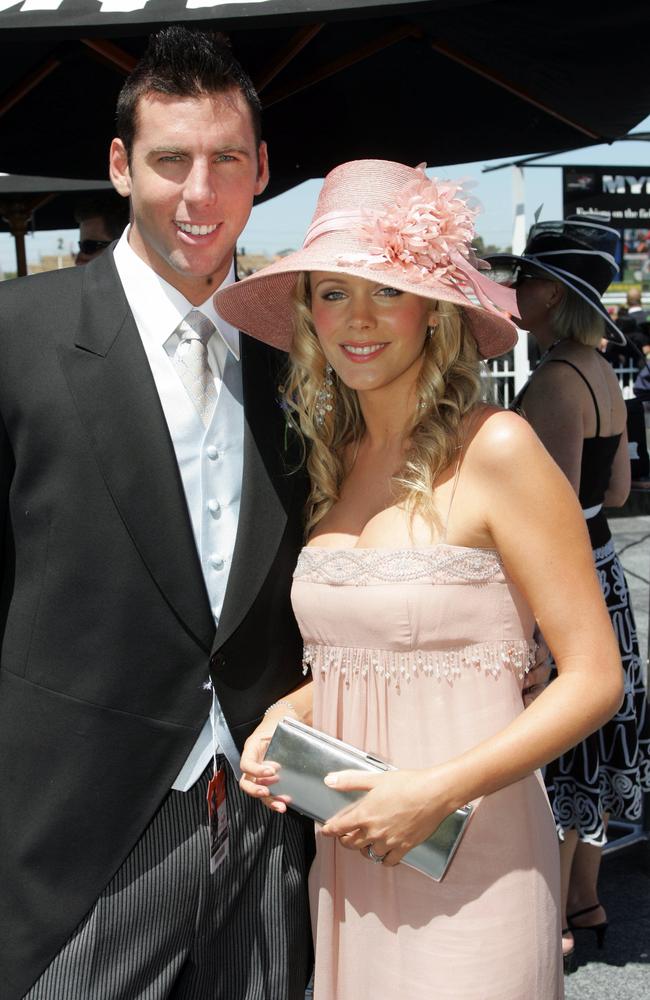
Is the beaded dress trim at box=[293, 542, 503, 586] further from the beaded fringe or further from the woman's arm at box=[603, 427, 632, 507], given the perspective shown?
the woman's arm at box=[603, 427, 632, 507]

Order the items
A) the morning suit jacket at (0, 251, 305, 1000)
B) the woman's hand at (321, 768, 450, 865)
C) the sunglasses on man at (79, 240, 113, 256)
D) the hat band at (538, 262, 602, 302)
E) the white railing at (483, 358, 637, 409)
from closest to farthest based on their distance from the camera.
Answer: the woman's hand at (321, 768, 450, 865) < the morning suit jacket at (0, 251, 305, 1000) < the hat band at (538, 262, 602, 302) < the sunglasses on man at (79, 240, 113, 256) < the white railing at (483, 358, 637, 409)

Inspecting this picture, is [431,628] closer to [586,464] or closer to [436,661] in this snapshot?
[436,661]

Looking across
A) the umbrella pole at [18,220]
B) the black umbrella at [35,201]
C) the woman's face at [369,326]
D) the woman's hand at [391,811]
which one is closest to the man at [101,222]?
the black umbrella at [35,201]

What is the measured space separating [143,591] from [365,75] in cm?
276

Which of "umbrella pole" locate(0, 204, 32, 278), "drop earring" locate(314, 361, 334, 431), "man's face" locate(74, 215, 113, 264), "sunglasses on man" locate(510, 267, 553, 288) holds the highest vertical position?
"umbrella pole" locate(0, 204, 32, 278)

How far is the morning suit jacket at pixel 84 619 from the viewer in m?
1.66

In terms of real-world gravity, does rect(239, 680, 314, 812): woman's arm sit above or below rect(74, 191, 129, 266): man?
below

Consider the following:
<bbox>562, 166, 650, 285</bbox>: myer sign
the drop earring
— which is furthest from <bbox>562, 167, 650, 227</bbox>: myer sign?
the drop earring

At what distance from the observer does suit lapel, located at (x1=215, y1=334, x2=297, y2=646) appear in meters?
1.75

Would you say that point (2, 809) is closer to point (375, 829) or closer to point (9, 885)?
point (9, 885)

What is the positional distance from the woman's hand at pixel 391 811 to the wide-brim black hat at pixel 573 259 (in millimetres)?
2097

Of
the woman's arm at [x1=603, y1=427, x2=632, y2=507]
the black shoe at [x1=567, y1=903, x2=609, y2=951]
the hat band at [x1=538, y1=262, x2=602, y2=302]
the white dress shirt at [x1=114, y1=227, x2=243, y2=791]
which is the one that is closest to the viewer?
the white dress shirt at [x1=114, y1=227, x2=243, y2=791]

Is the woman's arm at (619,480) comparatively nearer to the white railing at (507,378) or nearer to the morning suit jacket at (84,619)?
the morning suit jacket at (84,619)

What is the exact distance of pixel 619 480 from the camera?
11.8ft
